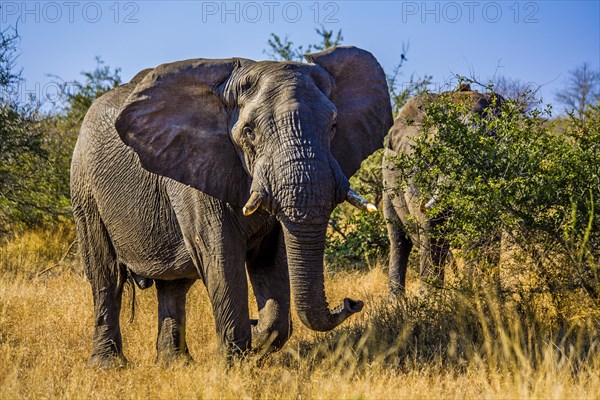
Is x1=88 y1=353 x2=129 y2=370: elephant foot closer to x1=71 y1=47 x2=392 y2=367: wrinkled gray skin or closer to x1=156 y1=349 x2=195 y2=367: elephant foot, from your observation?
x1=71 y1=47 x2=392 y2=367: wrinkled gray skin

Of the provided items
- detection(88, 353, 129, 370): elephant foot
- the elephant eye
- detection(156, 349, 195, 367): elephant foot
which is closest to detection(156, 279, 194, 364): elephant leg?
detection(156, 349, 195, 367): elephant foot

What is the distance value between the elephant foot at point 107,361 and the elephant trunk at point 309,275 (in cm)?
217

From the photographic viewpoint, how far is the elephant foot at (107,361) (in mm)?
6812

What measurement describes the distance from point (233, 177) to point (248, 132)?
0.41 metres

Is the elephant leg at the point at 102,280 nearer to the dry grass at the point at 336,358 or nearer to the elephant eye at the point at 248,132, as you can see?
the dry grass at the point at 336,358

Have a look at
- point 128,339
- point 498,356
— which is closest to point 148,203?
point 128,339

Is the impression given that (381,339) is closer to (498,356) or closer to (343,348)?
(343,348)

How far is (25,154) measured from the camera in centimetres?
1255

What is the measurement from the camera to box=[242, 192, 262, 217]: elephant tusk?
504 centimetres

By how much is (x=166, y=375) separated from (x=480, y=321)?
2.31m

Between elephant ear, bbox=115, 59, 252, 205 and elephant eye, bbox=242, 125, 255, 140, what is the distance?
323 millimetres

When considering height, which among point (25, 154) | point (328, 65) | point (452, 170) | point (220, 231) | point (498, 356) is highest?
point (25, 154)

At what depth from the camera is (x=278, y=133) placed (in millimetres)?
5129

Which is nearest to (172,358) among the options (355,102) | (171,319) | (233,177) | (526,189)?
(171,319)
